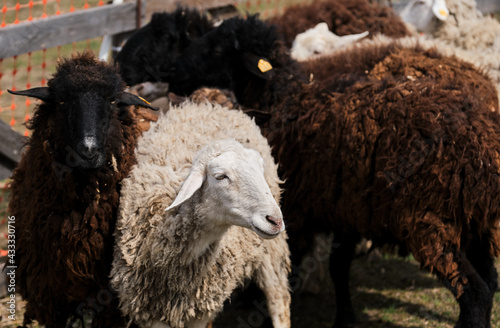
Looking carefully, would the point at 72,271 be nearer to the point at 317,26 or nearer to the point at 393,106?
the point at 393,106

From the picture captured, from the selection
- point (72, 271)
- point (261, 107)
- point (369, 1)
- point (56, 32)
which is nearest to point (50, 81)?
point (72, 271)

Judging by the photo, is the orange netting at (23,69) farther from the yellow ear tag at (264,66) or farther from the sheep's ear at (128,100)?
the sheep's ear at (128,100)

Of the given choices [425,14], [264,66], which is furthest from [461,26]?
[264,66]

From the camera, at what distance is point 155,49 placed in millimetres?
5359

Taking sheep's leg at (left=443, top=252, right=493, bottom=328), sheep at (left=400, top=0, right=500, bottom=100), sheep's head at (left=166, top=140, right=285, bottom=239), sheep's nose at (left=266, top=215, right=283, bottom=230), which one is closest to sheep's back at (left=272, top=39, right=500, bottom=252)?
sheep's leg at (left=443, top=252, right=493, bottom=328)

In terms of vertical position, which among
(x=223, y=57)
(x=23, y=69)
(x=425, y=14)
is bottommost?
(x=23, y=69)

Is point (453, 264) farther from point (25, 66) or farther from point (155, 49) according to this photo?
point (25, 66)

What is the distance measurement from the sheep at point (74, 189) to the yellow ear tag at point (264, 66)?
4.63 ft

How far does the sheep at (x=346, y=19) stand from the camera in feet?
21.9

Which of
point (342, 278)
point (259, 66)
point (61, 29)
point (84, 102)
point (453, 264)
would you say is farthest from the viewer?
point (61, 29)

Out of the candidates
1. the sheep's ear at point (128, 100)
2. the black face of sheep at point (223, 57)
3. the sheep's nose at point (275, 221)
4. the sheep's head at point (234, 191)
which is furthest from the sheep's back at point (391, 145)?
the sheep's ear at point (128, 100)

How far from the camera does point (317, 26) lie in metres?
6.58

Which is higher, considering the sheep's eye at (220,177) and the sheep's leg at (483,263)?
the sheep's eye at (220,177)

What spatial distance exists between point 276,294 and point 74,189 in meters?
1.55
